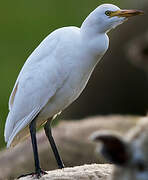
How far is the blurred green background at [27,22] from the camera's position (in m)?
28.0

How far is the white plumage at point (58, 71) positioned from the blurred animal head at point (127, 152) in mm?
2237

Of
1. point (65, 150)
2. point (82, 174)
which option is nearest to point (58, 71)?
point (82, 174)

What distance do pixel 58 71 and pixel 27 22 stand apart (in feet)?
83.0

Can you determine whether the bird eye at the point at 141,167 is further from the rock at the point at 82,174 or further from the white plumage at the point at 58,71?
the white plumage at the point at 58,71

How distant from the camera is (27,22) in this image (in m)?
33.1

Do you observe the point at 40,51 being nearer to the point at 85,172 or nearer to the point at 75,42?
the point at 75,42

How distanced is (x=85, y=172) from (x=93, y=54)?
1.08 meters

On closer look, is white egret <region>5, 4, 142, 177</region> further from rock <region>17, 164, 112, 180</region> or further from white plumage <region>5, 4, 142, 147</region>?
rock <region>17, 164, 112, 180</region>

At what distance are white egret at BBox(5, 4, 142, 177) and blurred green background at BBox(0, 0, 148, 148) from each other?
17822 mm

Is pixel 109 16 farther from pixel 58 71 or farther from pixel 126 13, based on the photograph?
pixel 58 71

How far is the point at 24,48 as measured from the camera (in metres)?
28.9

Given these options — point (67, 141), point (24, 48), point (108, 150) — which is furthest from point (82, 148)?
point (24, 48)

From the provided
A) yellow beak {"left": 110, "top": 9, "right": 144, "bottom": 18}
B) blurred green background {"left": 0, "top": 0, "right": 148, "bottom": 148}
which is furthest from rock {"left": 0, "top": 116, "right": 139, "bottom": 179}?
blurred green background {"left": 0, "top": 0, "right": 148, "bottom": 148}

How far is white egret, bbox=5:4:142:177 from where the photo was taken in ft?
25.7
